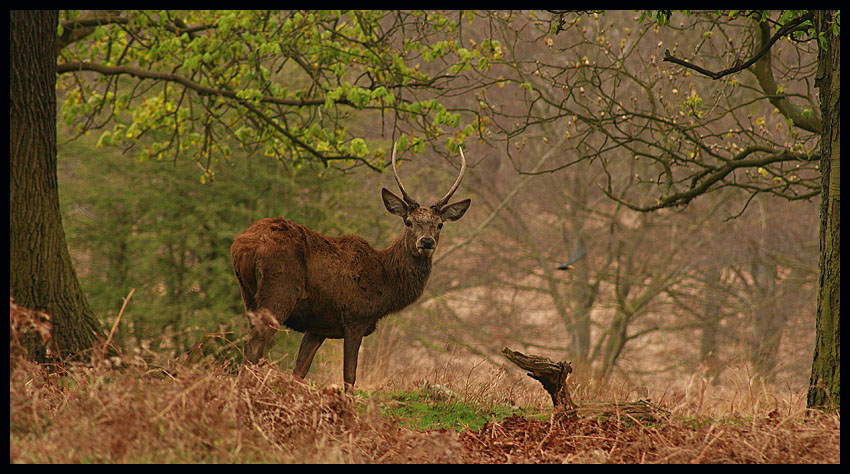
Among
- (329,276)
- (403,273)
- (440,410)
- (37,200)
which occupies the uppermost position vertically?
(37,200)

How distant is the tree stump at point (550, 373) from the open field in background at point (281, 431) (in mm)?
236

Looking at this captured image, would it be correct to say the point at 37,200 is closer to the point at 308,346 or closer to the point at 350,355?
the point at 308,346

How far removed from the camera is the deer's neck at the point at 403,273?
7883 mm

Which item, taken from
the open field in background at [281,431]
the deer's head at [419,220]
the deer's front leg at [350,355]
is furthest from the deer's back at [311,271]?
the open field in background at [281,431]

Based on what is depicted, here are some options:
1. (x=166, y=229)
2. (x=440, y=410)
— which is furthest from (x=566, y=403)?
(x=166, y=229)

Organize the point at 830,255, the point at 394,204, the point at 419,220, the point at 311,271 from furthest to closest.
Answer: the point at 394,204
the point at 419,220
the point at 311,271
the point at 830,255

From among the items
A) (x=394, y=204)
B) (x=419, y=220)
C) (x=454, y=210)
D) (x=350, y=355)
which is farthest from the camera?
(x=454, y=210)

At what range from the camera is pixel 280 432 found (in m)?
4.90

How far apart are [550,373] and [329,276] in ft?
7.26

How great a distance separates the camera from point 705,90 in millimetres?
17125

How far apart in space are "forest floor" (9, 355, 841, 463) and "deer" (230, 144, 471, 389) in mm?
1573
